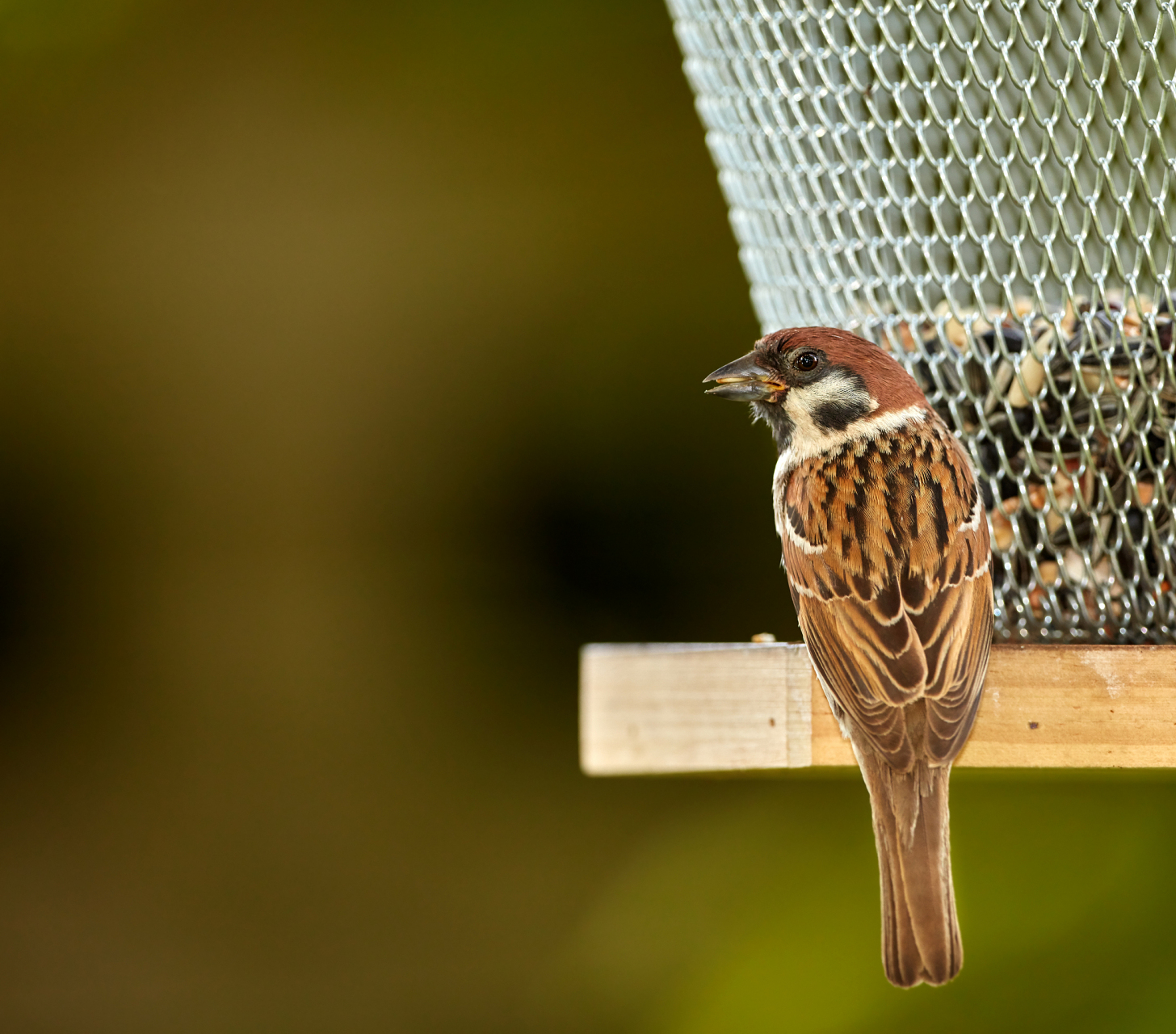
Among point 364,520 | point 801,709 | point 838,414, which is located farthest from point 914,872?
point 364,520

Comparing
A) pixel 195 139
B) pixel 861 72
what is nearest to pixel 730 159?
pixel 861 72

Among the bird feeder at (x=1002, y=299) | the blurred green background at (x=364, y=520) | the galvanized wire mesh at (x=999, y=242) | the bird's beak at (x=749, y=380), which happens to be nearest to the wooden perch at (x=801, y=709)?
the bird feeder at (x=1002, y=299)

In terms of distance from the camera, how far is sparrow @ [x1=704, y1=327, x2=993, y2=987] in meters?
1.59

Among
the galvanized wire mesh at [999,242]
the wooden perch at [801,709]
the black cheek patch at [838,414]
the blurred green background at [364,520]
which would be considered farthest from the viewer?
the blurred green background at [364,520]

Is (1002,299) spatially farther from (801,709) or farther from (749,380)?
(801,709)

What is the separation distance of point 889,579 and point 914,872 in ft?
1.15

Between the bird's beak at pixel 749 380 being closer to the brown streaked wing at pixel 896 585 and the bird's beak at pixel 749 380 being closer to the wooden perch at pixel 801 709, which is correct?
the brown streaked wing at pixel 896 585

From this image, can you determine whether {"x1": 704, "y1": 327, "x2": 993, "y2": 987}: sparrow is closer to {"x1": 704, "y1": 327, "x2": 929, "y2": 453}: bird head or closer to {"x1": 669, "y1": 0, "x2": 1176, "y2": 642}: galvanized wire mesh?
{"x1": 704, "y1": 327, "x2": 929, "y2": 453}: bird head

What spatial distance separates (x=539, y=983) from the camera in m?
3.89

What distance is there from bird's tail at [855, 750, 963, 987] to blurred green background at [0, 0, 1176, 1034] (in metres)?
2.07

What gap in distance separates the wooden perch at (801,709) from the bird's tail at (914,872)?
0.05 meters

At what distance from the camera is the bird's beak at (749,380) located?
190 centimetres

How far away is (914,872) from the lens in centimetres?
162

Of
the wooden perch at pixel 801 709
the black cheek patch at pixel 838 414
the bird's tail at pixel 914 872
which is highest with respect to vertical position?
the black cheek patch at pixel 838 414
